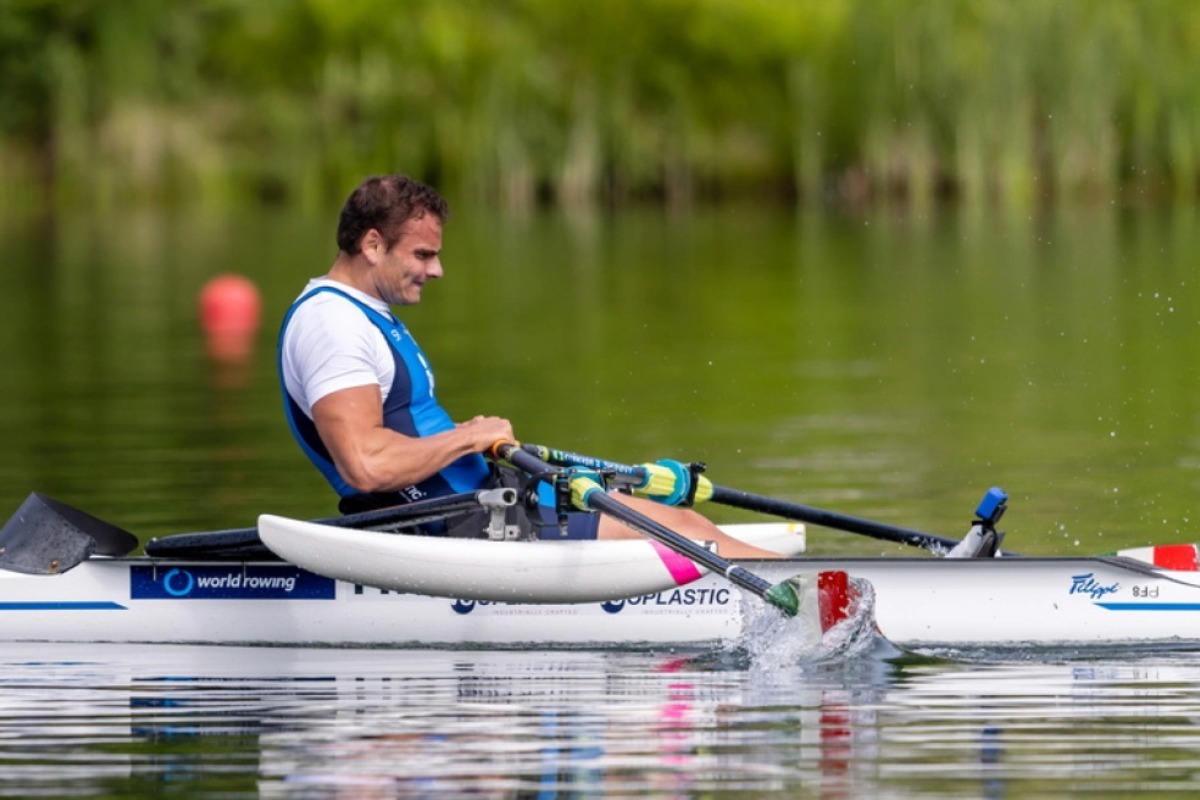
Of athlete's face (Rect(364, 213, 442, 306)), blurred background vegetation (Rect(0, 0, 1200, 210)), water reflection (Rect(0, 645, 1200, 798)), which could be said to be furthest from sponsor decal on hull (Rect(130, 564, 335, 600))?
blurred background vegetation (Rect(0, 0, 1200, 210))

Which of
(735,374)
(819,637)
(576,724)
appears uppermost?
(735,374)

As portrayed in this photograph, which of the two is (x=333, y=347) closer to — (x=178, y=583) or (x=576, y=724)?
(x=178, y=583)

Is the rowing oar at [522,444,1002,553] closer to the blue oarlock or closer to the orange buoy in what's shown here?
the blue oarlock

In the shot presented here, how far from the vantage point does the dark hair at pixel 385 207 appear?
910 cm

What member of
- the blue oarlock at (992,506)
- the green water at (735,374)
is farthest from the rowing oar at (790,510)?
the green water at (735,374)

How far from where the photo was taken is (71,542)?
9.84m

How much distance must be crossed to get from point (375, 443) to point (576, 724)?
1.60 meters

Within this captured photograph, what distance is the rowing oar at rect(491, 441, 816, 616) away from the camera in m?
9.01

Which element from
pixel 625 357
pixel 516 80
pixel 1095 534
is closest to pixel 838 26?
pixel 516 80

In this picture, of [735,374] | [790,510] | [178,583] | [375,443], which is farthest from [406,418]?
[735,374]

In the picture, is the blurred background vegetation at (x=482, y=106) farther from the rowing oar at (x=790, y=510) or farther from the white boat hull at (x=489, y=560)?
the white boat hull at (x=489, y=560)

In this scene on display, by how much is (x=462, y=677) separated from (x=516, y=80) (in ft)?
183

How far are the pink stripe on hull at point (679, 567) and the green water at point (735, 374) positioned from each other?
3001 millimetres

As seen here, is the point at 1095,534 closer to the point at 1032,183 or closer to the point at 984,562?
the point at 984,562
